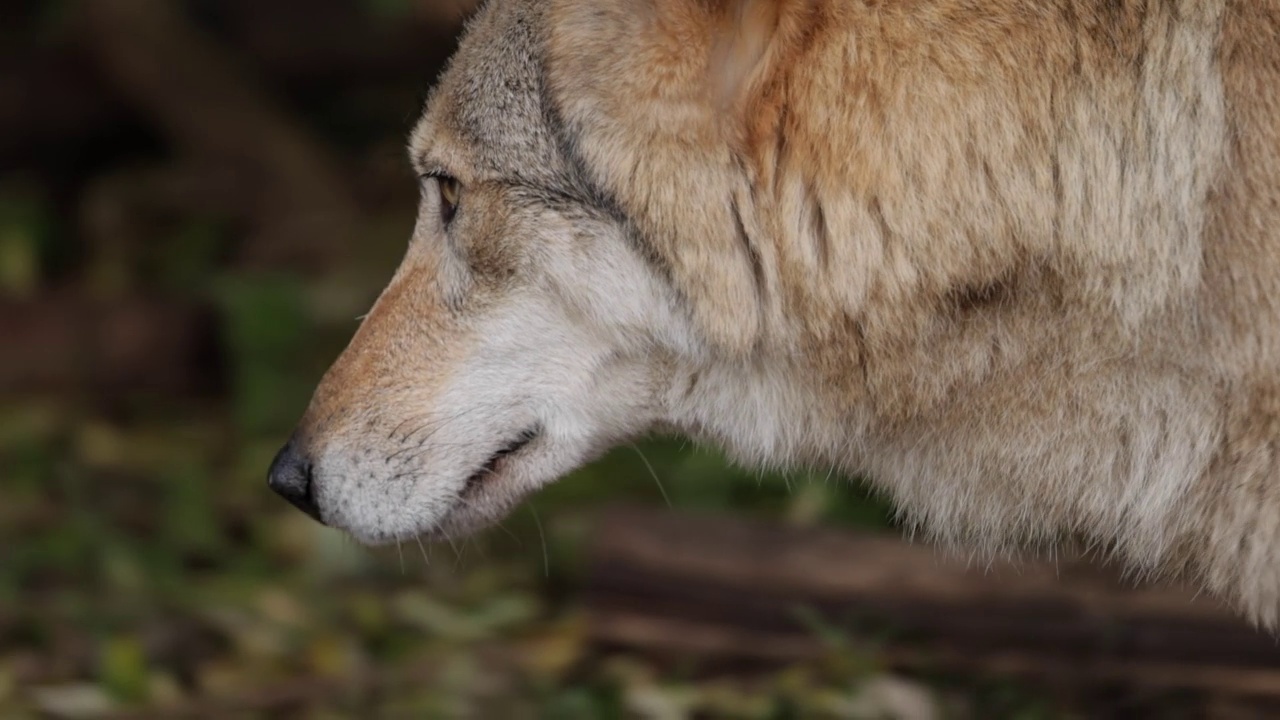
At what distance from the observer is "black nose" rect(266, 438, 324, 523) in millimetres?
3051

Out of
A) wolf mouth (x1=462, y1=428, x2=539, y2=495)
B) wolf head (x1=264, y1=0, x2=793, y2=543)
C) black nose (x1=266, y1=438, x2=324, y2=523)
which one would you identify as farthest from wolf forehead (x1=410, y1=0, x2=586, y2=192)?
black nose (x1=266, y1=438, x2=324, y2=523)

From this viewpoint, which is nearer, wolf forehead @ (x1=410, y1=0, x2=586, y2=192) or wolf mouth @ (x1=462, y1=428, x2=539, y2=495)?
wolf forehead @ (x1=410, y1=0, x2=586, y2=192)

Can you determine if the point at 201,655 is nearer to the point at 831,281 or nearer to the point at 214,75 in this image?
the point at 831,281

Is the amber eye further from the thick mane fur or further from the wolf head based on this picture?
the thick mane fur

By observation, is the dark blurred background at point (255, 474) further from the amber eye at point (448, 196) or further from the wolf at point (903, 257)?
the wolf at point (903, 257)

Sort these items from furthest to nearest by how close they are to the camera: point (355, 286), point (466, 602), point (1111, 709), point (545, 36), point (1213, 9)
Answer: point (355, 286) < point (466, 602) < point (1111, 709) < point (545, 36) < point (1213, 9)

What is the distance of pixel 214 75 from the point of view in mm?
7203

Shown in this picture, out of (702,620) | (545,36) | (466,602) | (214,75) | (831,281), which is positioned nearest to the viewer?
(831,281)

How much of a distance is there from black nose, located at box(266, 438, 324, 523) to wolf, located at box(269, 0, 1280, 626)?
264 millimetres

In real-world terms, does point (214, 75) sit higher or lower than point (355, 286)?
higher

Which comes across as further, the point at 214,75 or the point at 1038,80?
the point at 214,75

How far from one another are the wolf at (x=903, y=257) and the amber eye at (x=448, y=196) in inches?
0.7

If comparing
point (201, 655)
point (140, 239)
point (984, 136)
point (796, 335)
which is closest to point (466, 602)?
point (201, 655)

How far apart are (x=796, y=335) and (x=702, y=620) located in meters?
1.95
